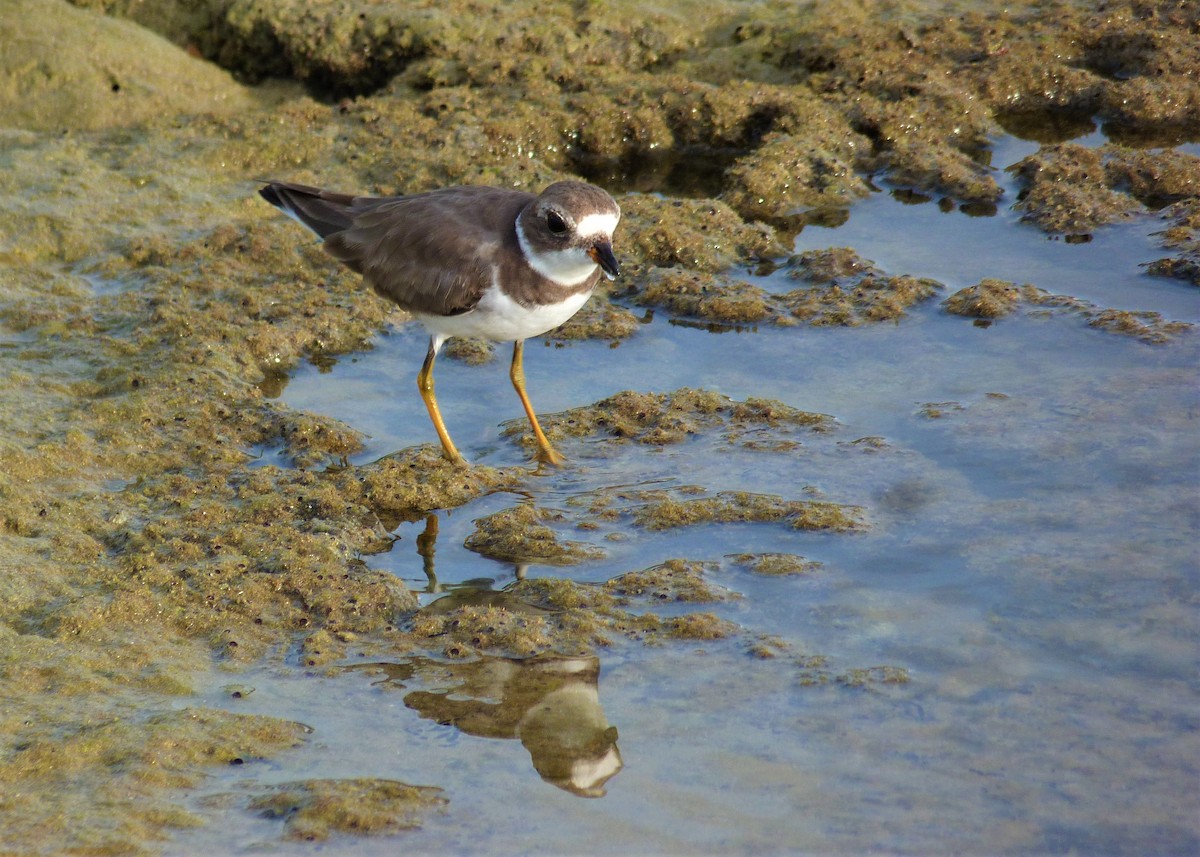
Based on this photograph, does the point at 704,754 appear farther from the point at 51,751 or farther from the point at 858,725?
the point at 51,751

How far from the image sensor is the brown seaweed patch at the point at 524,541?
16.3ft

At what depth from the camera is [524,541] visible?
16.5ft

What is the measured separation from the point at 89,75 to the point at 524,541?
546 cm

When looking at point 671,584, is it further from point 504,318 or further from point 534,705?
point 504,318

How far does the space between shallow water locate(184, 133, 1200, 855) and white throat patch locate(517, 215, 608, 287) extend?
86cm

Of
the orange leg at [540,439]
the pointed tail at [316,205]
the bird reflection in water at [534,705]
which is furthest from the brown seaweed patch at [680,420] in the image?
the bird reflection in water at [534,705]

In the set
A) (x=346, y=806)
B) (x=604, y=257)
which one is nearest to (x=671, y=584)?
(x=604, y=257)

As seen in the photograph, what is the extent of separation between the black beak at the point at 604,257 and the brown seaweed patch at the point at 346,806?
2450 mm

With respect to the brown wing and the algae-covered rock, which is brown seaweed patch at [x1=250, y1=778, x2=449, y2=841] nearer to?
the brown wing

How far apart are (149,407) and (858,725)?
3.68 metres

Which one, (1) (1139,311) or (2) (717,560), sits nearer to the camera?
(2) (717,560)

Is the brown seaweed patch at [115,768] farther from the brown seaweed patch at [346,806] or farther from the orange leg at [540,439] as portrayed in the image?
the orange leg at [540,439]

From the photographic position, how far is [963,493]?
5.12 metres

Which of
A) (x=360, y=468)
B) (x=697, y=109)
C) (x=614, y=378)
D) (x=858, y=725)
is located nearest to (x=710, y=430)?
(x=614, y=378)
